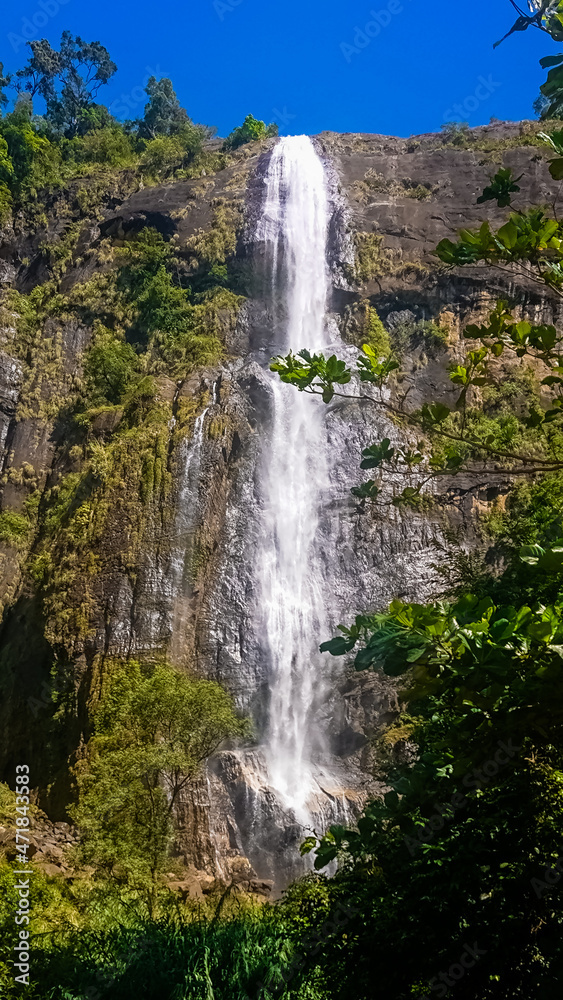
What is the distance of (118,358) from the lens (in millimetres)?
24359

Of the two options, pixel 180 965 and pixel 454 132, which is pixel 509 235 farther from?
pixel 454 132

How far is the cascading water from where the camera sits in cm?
1734

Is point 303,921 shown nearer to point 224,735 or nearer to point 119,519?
point 224,735

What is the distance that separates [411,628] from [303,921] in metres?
3.83

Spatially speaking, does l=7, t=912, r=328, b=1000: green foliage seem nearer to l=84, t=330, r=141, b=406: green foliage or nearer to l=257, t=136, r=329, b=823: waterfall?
l=257, t=136, r=329, b=823: waterfall

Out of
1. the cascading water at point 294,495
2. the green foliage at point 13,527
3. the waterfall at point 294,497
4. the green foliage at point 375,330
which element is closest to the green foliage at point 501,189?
the waterfall at point 294,497

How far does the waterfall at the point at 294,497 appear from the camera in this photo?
17.3m

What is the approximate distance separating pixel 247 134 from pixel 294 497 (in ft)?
68.6

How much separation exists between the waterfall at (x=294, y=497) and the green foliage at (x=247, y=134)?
18.3ft

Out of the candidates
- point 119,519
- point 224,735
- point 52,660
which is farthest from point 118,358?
point 224,735

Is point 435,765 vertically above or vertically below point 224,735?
below

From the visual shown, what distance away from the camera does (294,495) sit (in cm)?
2066

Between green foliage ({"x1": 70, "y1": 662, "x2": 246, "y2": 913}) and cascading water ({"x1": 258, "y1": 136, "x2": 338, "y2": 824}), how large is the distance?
4068 mm

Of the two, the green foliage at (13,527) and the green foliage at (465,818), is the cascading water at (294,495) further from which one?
the green foliage at (465,818)
